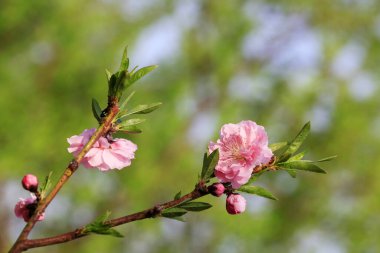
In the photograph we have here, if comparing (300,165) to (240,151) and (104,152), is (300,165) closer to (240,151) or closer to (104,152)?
(240,151)

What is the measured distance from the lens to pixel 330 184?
10.6m

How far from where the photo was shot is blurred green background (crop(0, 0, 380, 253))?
867 cm

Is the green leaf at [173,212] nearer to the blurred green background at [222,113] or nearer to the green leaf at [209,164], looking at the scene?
the green leaf at [209,164]

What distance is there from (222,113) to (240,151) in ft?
28.4

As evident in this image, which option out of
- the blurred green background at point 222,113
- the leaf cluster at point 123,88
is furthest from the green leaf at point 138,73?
the blurred green background at point 222,113

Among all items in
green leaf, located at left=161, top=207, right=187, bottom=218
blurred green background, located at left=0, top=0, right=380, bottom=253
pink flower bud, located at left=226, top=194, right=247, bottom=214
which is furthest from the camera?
blurred green background, located at left=0, top=0, right=380, bottom=253

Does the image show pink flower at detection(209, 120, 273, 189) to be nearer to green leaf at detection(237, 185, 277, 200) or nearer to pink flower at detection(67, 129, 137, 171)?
green leaf at detection(237, 185, 277, 200)

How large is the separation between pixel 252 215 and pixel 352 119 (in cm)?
255

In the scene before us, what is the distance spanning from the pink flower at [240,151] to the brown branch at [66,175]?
211mm

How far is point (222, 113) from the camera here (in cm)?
977

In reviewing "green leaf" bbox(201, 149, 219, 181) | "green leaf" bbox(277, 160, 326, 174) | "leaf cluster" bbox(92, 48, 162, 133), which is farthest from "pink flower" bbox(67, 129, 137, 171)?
"green leaf" bbox(277, 160, 326, 174)

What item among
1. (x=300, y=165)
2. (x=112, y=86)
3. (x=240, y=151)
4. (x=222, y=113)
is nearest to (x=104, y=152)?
(x=112, y=86)

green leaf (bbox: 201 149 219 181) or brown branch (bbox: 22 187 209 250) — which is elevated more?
green leaf (bbox: 201 149 219 181)

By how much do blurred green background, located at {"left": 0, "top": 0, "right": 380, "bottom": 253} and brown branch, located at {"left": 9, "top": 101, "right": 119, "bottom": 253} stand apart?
711cm
